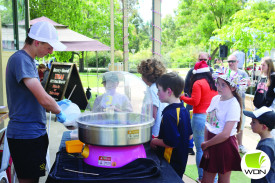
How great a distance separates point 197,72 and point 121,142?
90.5 inches

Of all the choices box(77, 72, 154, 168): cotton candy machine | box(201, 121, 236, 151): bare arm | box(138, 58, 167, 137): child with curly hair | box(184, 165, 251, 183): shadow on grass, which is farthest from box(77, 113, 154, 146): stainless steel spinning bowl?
box(184, 165, 251, 183): shadow on grass

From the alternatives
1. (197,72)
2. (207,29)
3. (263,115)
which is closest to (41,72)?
(197,72)

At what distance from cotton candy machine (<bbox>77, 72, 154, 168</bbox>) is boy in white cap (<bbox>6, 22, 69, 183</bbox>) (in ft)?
1.25

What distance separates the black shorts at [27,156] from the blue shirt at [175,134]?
1.04m

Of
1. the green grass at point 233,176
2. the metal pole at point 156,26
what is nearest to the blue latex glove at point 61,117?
the metal pole at point 156,26

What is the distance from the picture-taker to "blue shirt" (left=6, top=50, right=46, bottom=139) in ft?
7.17

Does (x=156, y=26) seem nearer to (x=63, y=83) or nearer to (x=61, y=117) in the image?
(x=61, y=117)

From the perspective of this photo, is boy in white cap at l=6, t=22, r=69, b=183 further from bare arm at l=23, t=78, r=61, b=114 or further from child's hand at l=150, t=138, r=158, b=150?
child's hand at l=150, t=138, r=158, b=150

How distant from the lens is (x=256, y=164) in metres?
2.53

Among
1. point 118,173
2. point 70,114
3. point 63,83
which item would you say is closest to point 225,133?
point 118,173

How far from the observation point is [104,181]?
1673 millimetres

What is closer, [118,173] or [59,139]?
[118,173]

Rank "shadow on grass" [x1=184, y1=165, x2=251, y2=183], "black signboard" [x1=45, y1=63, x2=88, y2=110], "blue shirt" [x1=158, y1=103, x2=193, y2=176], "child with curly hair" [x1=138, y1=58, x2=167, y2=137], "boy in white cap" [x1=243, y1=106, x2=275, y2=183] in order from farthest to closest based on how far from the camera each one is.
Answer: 1. "black signboard" [x1=45, y1=63, x2=88, y2=110]
2. "shadow on grass" [x1=184, y1=165, x2=251, y2=183]
3. "child with curly hair" [x1=138, y1=58, x2=167, y2=137]
4. "boy in white cap" [x1=243, y1=106, x2=275, y2=183]
5. "blue shirt" [x1=158, y1=103, x2=193, y2=176]

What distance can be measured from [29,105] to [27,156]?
0.43 metres
